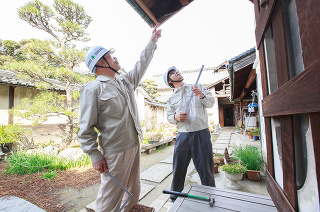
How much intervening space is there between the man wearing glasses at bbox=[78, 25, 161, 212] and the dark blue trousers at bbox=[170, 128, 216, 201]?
0.62m

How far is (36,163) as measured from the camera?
452 cm

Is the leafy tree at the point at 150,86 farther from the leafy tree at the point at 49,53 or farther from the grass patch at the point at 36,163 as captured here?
the grass patch at the point at 36,163

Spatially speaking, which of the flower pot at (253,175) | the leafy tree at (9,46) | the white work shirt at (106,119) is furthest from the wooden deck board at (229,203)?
the leafy tree at (9,46)

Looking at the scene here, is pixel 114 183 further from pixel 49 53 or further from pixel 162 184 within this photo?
pixel 49 53

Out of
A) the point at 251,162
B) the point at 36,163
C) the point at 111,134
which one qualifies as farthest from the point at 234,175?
the point at 36,163

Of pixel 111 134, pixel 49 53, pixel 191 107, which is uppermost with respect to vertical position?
pixel 49 53

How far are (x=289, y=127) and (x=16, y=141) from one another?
26.8 feet

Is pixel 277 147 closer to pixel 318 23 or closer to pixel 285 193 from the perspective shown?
pixel 285 193

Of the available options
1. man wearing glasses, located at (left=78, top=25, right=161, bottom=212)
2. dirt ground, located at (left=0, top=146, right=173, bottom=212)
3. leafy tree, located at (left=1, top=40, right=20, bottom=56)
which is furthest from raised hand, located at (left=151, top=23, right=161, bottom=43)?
leafy tree, located at (left=1, top=40, right=20, bottom=56)

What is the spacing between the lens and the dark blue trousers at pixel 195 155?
2.06 m

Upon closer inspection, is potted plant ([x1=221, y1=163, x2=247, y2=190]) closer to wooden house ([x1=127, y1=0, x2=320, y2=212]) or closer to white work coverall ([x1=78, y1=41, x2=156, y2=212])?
wooden house ([x1=127, y1=0, x2=320, y2=212])

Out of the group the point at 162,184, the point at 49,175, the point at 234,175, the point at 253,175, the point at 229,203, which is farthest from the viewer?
the point at 49,175

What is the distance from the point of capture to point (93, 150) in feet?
5.27

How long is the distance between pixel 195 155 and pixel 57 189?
3.56m
